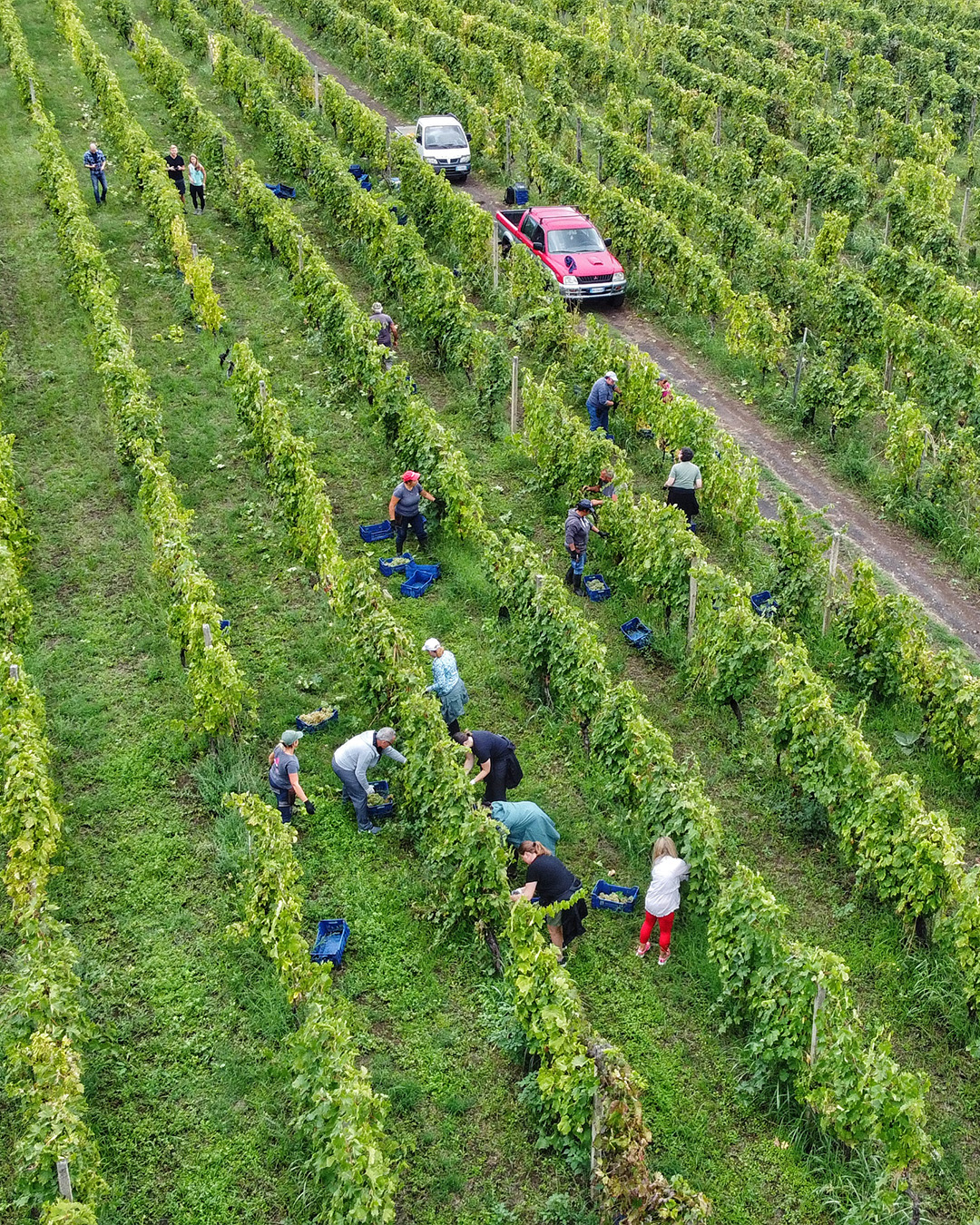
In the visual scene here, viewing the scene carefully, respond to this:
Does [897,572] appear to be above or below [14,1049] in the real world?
below

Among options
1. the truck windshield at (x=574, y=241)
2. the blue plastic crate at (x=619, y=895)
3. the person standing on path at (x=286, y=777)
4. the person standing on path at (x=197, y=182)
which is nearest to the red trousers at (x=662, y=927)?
the blue plastic crate at (x=619, y=895)

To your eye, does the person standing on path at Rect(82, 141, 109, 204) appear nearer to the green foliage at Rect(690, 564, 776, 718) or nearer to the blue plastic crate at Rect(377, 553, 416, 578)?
the blue plastic crate at Rect(377, 553, 416, 578)

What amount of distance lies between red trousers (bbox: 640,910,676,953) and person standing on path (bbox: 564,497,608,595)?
5.67 m

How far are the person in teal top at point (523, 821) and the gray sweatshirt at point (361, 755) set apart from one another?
4.03 feet

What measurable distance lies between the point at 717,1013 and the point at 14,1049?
548cm

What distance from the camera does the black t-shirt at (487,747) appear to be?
39.3 feet

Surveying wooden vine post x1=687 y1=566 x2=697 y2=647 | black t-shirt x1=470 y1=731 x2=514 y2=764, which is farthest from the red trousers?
wooden vine post x1=687 y1=566 x2=697 y2=647

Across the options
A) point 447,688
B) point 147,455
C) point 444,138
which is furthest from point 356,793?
point 444,138

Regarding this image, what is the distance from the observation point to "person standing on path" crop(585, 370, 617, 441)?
60.8ft

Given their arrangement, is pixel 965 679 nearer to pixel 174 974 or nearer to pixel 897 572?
pixel 897 572

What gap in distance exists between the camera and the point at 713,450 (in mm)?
17047

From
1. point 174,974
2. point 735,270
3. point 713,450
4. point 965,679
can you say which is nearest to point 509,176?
point 735,270

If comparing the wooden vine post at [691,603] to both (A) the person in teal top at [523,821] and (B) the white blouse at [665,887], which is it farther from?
(B) the white blouse at [665,887]

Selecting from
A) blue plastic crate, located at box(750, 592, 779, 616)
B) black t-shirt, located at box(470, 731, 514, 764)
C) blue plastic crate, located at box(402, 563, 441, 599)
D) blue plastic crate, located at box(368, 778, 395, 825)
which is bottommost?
blue plastic crate, located at box(402, 563, 441, 599)
